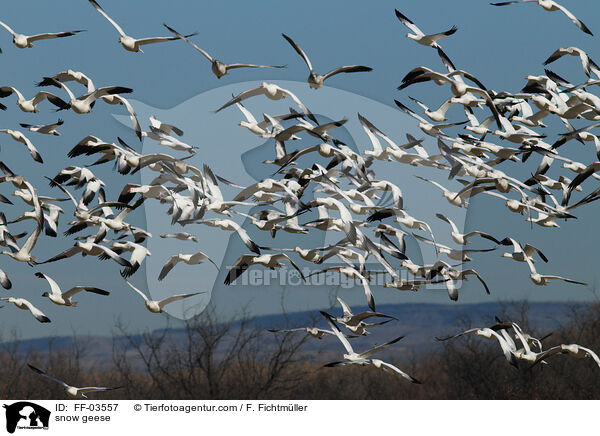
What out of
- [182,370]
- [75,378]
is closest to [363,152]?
[182,370]

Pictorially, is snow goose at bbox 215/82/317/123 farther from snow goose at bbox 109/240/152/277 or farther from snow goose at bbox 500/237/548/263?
snow goose at bbox 500/237/548/263

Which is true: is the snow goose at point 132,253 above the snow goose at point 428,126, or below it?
below

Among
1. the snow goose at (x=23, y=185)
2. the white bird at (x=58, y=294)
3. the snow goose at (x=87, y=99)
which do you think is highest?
the snow goose at (x=87, y=99)

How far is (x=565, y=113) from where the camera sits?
16.4 m

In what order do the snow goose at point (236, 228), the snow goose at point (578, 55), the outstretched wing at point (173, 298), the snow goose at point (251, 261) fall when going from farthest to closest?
1. the snow goose at point (578, 55)
2. the snow goose at point (251, 261)
3. the snow goose at point (236, 228)
4. the outstretched wing at point (173, 298)

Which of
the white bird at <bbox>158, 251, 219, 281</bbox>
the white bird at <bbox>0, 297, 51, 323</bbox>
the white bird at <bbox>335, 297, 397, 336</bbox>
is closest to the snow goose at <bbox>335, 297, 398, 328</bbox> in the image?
the white bird at <bbox>335, 297, 397, 336</bbox>

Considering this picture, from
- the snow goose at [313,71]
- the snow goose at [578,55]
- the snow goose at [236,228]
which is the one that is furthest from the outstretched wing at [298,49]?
the snow goose at [578,55]

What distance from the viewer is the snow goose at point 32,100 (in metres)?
16.7

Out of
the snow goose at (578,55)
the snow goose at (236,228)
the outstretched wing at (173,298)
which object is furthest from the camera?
the snow goose at (578,55)

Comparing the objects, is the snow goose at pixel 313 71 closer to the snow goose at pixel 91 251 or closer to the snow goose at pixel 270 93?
the snow goose at pixel 270 93

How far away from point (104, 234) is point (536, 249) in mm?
8590

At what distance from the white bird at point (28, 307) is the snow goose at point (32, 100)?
3.69 meters

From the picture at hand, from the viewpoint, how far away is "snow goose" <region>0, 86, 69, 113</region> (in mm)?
16688

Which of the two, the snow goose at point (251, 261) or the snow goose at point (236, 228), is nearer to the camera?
the snow goose at point (236, 228)
